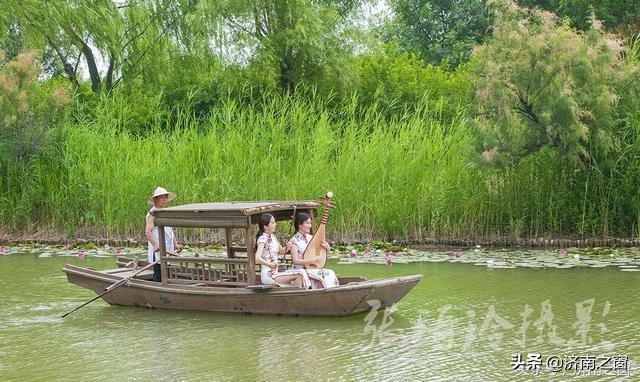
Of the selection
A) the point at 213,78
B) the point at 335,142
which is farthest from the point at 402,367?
the point at 213,78

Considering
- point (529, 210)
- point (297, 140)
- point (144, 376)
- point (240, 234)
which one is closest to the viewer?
point (144, 376)

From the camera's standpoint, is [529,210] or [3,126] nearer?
[529,210]

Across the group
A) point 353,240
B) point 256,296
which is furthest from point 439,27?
point 256,296

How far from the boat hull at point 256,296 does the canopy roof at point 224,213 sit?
2.24ft

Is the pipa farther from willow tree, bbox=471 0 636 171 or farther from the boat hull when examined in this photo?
willow tree, bbox=471 0 636 171

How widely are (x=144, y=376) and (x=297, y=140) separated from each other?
9404 mm

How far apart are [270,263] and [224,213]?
0.73 metres

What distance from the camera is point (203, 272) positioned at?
10094 mm

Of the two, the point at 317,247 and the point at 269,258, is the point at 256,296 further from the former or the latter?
the point at 317,247

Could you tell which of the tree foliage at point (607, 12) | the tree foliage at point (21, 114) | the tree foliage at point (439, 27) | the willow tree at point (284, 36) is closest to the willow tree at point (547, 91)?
the willow tree at point (284, 36)

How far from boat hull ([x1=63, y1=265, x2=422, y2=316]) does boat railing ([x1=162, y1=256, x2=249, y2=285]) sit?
27 cm

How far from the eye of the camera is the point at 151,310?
33.4 feet

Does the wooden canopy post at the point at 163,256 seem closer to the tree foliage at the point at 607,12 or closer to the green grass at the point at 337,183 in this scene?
the green grass at the point at 337,183

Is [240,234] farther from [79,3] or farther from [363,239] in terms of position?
[79,3]
